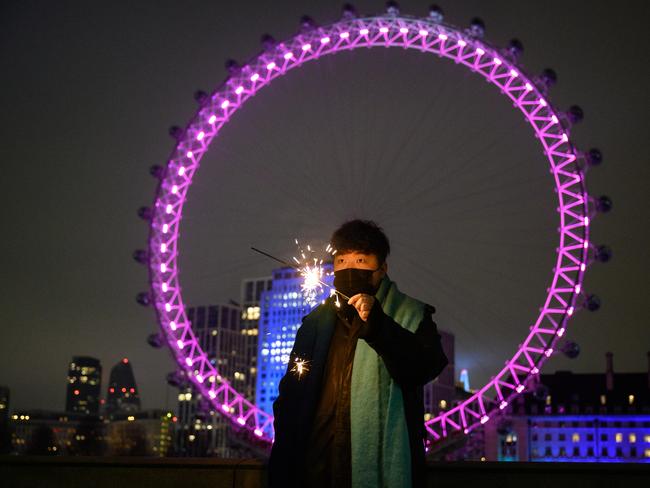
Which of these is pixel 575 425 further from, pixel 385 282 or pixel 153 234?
pixel 385 282

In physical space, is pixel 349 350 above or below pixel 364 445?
above

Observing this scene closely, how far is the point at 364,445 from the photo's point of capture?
A: 3.82 meters

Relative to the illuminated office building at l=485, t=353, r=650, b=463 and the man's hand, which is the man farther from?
the illuminated office building at l=485, t=353, r=650, b=463

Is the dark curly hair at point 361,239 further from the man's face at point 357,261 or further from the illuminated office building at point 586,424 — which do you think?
the illuminated office building at point 586,424

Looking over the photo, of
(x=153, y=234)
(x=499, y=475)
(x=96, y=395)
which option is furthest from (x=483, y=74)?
(x=96, y=395)

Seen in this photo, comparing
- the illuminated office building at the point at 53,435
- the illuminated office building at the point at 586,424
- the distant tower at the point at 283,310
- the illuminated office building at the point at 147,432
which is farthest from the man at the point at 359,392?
the illuminated office building at the point at 147,432

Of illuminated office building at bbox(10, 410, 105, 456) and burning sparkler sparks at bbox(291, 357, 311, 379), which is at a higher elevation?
burning sparkler sparks at bbox(291, 357, 311, 379)

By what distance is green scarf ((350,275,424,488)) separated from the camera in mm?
3775

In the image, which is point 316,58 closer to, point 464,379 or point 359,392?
point 359,392

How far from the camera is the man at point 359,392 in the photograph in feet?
12.3

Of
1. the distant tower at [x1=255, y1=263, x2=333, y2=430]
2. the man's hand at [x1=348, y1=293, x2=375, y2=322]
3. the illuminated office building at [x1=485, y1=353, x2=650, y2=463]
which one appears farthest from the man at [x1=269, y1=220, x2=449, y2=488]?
the illuminated office building at [x1=485, y1=353, x2=650, y2=463]

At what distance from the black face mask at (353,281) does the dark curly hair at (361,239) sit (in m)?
0.20

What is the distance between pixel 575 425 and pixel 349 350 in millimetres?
80734

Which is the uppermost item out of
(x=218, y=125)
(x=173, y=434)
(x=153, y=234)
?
(x=218, y=125)
